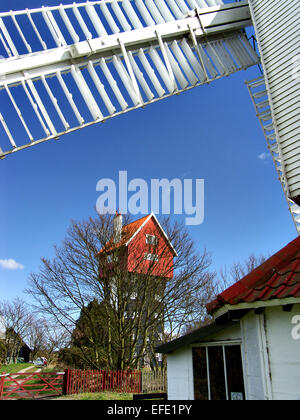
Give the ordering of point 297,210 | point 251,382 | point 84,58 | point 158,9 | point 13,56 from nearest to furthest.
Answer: point 251,382 < point 13,56 < point 84,58 < point 297,210 < point 158,9

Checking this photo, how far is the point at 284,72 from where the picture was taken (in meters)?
6.91

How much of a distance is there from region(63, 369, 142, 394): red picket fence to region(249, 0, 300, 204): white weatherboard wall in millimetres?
12032

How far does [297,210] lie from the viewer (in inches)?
285

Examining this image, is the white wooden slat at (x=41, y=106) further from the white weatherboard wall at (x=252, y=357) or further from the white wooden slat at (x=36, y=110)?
the white weatherboard wall at (x=252, y=357)

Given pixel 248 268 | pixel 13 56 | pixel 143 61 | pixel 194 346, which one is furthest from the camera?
pixel 248 268

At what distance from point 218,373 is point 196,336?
0.71 m

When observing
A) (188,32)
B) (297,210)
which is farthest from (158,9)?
(297,210)

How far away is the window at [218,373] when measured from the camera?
16.0ft

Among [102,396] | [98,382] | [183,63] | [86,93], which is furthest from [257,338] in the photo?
[98,382]

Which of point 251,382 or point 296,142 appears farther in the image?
point 296,142

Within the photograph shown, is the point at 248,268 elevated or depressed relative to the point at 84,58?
depressed

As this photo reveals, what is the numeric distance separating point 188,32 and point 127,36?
7.31 ft

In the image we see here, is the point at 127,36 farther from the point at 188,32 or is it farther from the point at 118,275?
the point at 118,275

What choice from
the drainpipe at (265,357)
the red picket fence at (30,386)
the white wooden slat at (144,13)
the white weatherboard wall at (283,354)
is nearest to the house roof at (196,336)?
the drainpipe at (265,357)
